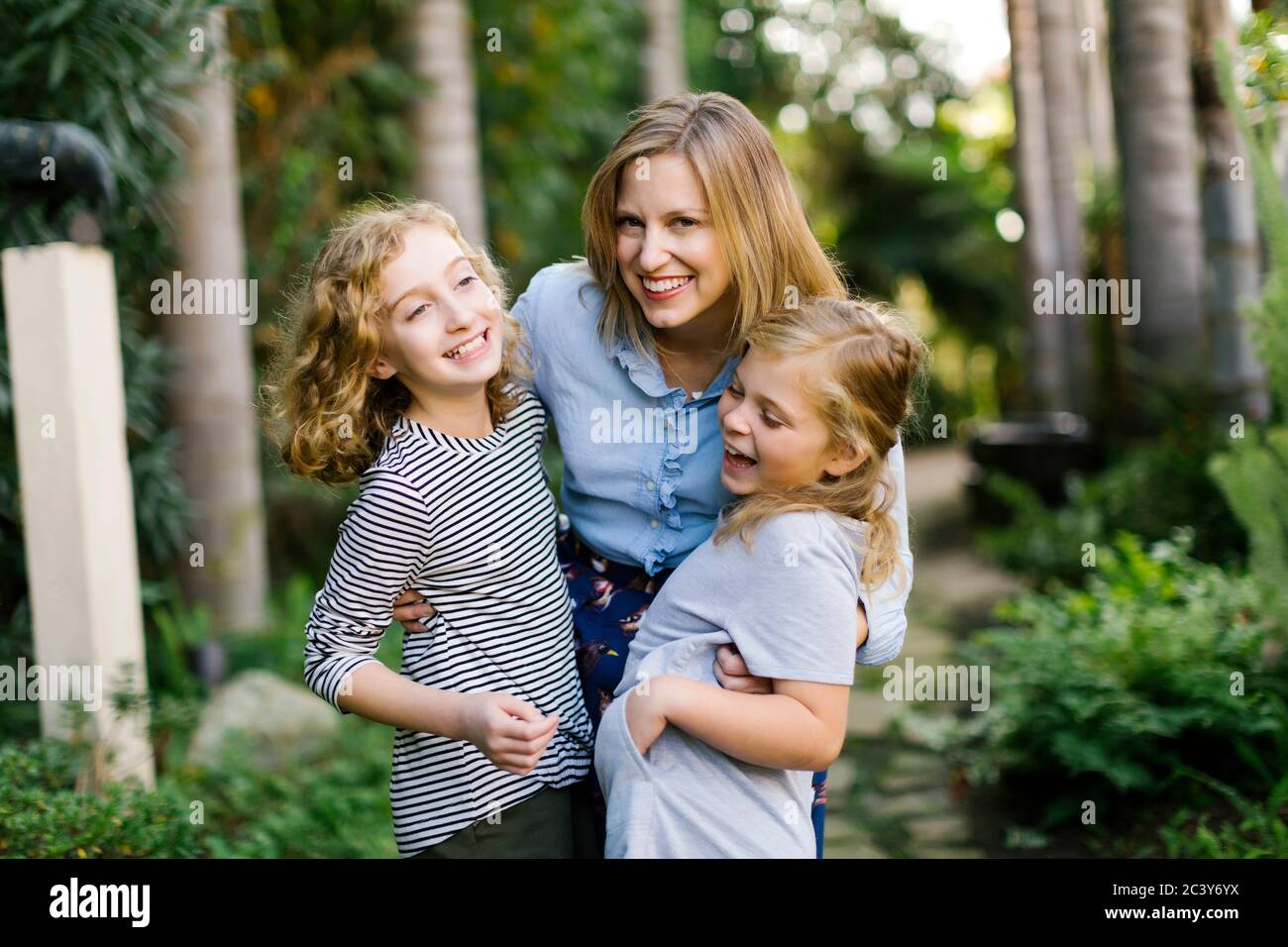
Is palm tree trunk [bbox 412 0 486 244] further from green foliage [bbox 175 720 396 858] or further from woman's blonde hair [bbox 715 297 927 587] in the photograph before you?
woman's blonde hair [bbox 715 297 927 587]

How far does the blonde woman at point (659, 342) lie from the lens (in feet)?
6.71

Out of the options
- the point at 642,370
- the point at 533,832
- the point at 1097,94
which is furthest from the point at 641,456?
the point at 1097,94

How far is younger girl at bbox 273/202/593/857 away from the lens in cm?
194

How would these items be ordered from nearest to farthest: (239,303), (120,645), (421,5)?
(120,645), (239,303), (421,5)

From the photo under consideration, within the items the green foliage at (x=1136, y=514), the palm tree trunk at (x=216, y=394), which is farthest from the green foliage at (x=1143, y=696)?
the palm tree trunk at (x=216, y=394)

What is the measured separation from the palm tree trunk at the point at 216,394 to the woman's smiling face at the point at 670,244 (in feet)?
12.8

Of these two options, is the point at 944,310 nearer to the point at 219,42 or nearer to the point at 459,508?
the point at 219,42

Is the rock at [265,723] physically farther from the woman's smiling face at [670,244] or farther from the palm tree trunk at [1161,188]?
the palm tree trunk at [1161,188]

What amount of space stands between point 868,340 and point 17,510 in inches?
131

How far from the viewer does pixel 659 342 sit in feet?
7.22

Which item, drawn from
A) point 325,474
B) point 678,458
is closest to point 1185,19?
point 678,458

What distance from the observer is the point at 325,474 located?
207 cm

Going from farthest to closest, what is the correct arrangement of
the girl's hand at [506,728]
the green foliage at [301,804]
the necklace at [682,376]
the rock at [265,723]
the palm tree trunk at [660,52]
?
the palm tree trunk at [660,52], the rock at [265,723], the green foliage at [301,804], the necklace at [682,376], the girl's hand at [506,728]
